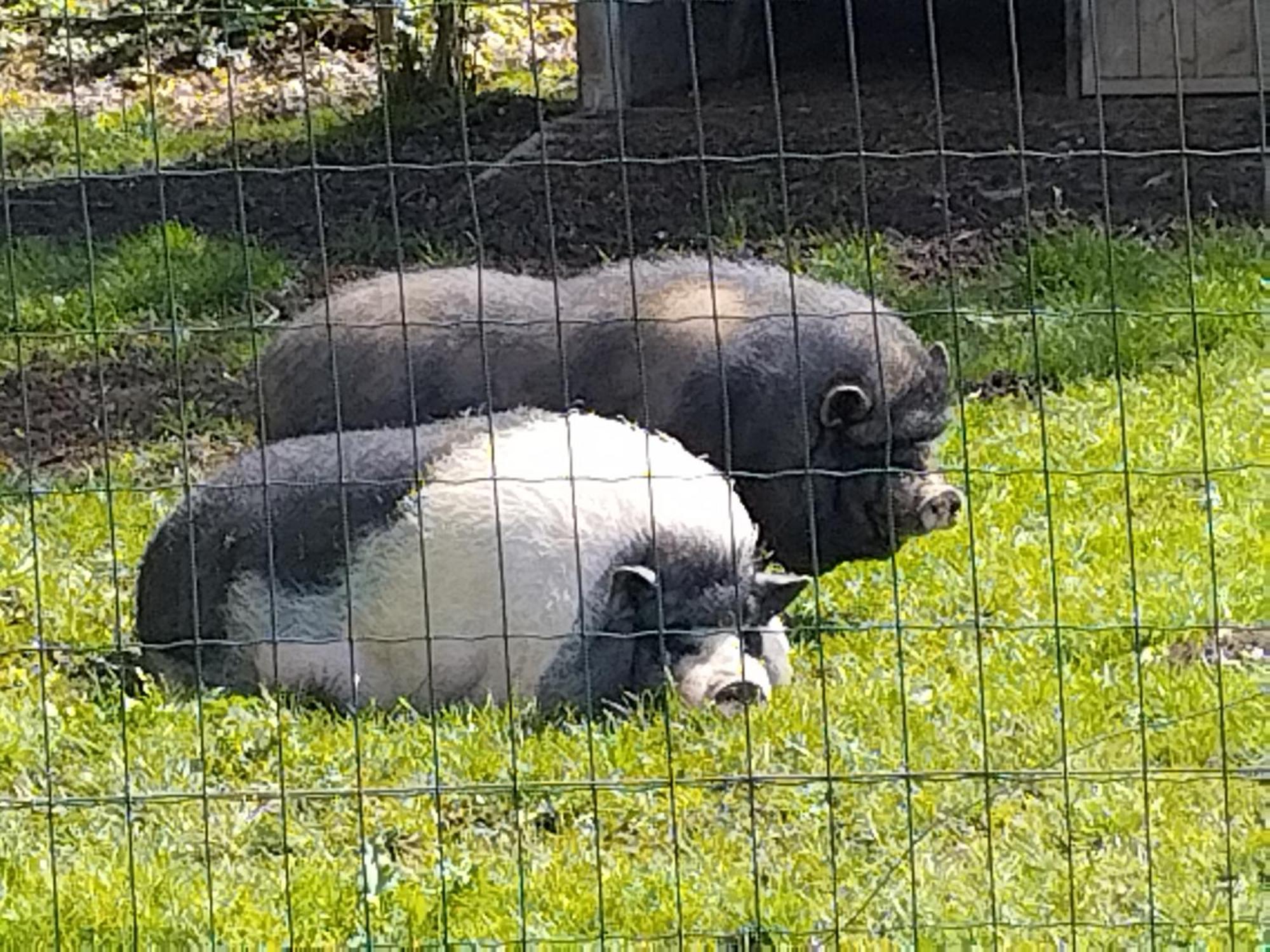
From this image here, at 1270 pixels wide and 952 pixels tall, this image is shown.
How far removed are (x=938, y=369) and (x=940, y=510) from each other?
0.50 metres

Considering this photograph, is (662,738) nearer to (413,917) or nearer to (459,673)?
(459,673)

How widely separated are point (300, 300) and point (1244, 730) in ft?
16.1

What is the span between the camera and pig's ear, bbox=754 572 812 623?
5.92 meters

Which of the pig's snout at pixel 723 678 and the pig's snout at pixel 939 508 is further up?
the pig's snout at pixel 723 678

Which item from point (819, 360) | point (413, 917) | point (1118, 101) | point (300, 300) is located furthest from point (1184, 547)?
point (1118, 101)

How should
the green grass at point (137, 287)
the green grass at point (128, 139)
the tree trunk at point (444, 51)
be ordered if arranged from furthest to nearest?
1. the tree trunk at point (444, 51)
2. the green grass at point (128, 139)
3. the green grass at point (137, 287)

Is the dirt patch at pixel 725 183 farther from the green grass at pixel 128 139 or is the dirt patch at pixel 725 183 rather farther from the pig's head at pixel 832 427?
the pig's head at pixel 832 427

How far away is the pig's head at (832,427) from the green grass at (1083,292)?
99 centimetres

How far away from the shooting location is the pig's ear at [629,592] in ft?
18.6

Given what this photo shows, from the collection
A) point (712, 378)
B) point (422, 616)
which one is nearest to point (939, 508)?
point (712, 378)

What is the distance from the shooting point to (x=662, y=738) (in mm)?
5523

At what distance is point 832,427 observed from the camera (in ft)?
22.5

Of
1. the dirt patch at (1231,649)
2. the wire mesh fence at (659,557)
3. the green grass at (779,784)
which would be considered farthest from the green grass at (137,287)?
the dirt patch at (1231,649)

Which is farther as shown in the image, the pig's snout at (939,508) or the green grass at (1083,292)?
the green grass at (1083,292)
